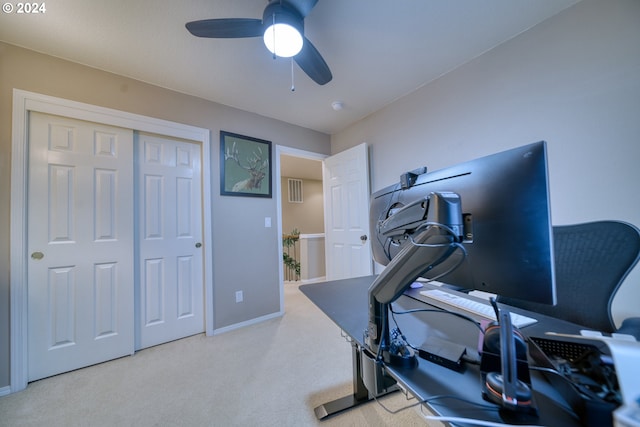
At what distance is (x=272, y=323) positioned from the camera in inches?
99.1

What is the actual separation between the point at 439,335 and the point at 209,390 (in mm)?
1591

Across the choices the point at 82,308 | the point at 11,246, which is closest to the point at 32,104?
the point at 11,246

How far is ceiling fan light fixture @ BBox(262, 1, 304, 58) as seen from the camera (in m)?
1.19

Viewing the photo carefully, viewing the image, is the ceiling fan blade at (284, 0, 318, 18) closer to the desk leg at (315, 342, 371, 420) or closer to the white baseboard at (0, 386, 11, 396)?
the desk leg at (315, 342, 371, 420)

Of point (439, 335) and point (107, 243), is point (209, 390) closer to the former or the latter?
point (107, 243)

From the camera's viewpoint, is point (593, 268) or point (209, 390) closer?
point (593, 268)

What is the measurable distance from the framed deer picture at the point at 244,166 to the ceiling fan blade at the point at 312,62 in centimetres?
123

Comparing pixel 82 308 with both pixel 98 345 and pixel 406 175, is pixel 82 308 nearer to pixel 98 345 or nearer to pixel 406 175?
pixel 98 345

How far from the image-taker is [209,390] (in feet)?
4.90

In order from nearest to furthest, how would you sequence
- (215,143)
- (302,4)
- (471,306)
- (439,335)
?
(439,335) < (471,306) < (302,4) < (215,143)

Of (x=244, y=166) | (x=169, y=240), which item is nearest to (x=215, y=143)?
(x=244, y=166)

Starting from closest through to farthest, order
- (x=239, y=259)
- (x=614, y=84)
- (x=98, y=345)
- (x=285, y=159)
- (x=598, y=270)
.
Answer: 1. (x=598, y=270)
2. (x=614, y=84)
3. (x=98, y=345)
4. (x=239, y=259)
5. (x=285, y=159)

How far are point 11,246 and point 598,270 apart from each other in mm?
3302

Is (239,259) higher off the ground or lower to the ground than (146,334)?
higher
